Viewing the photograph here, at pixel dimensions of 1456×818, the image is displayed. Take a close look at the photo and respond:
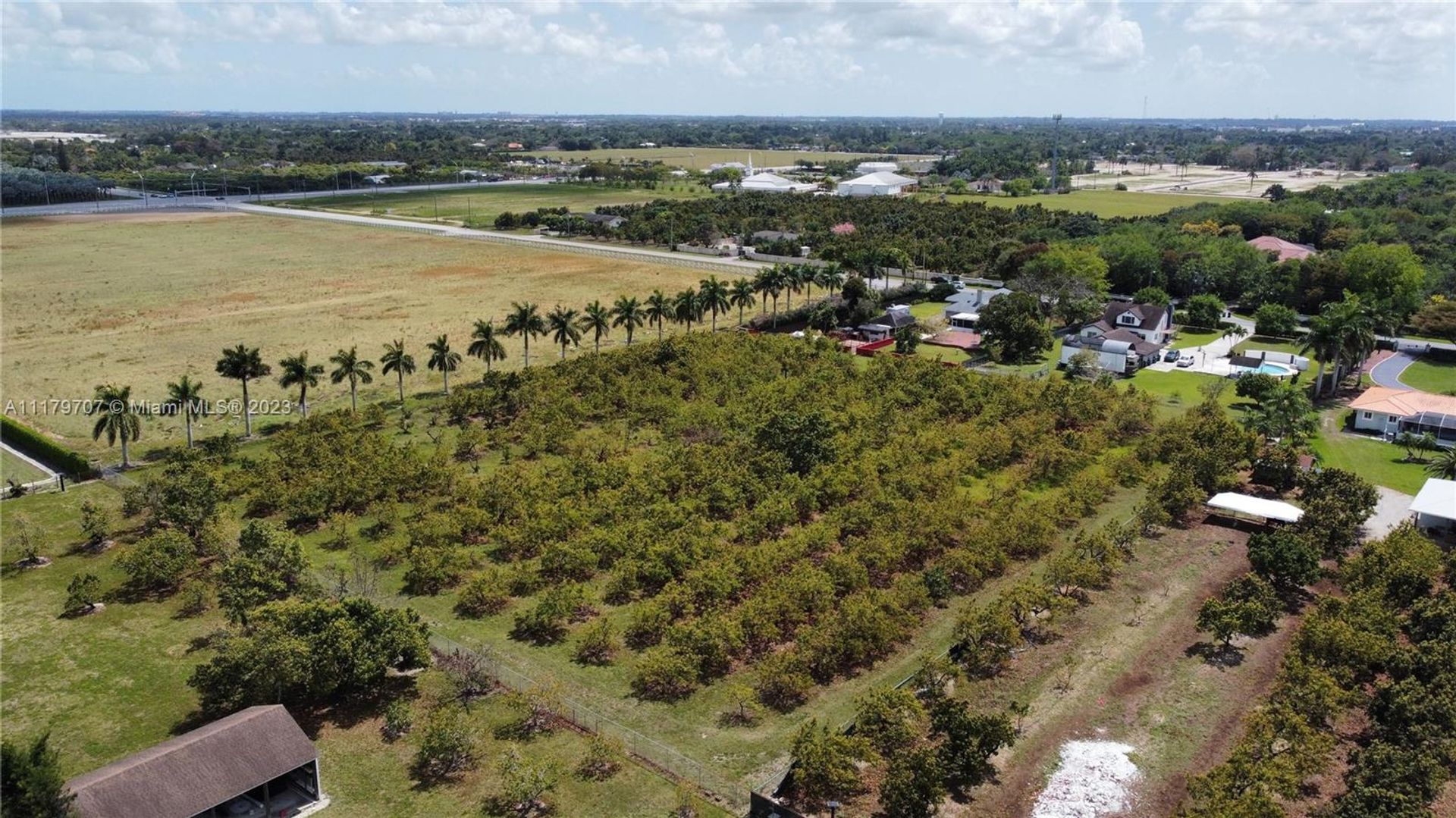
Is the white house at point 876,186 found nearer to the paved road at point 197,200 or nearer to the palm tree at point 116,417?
the paved road at point 197,200

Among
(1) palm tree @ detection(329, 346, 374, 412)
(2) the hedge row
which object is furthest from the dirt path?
(2) the hedge row

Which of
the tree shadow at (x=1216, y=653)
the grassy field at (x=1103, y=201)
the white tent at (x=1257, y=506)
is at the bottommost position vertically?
the tree shadow at (x=1216, y=653)

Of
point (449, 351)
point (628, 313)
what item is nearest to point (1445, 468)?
point (628, 313)

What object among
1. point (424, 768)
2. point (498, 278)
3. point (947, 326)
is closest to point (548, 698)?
point (424, 768)

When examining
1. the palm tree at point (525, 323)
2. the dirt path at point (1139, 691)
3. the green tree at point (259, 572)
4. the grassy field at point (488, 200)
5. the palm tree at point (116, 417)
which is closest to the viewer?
the dirt path at point (1139, 691)

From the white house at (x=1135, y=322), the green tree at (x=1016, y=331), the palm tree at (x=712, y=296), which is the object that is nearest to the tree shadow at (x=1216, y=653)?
the green tree at (x=1016, y=331)

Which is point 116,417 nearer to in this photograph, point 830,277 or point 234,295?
point 234,295
